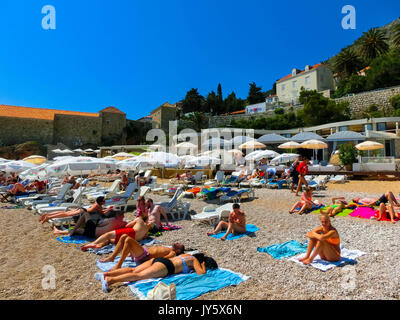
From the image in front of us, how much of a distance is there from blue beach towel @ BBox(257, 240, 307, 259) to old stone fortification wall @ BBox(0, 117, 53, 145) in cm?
3996

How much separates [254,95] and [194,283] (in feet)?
191

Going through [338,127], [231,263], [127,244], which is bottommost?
[231,263]

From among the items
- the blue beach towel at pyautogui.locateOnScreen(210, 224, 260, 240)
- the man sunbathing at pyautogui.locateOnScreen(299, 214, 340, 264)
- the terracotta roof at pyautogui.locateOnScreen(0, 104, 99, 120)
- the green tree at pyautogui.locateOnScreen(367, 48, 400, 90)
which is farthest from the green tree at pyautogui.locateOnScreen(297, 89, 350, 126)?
the terracotta roof at pyautogui.locateOnScreen(0, 104, 99, 120)

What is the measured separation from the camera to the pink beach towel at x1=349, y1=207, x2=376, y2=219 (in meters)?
5.96

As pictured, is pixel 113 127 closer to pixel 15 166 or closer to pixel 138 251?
pixel 15 166

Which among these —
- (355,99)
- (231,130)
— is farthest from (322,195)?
(355,99)

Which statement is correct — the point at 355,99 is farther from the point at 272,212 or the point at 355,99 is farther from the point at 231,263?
the point at 231,263

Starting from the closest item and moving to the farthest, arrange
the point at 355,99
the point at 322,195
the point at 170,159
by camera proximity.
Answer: the point at 322,195 → the point at 170,159 → the point at 355,99

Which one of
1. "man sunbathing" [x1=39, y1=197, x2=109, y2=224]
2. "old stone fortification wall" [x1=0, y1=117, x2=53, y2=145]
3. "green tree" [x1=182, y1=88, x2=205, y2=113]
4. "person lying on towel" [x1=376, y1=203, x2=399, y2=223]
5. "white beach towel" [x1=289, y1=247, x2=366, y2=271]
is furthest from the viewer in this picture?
"green tree" [x1=182, y1=88, x2=205, y2=113]

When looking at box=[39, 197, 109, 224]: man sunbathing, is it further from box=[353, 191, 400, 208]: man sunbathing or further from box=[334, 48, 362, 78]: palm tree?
box=[334, 48, 362, 78]: palm tree

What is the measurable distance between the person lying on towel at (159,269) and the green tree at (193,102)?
2040 inches
